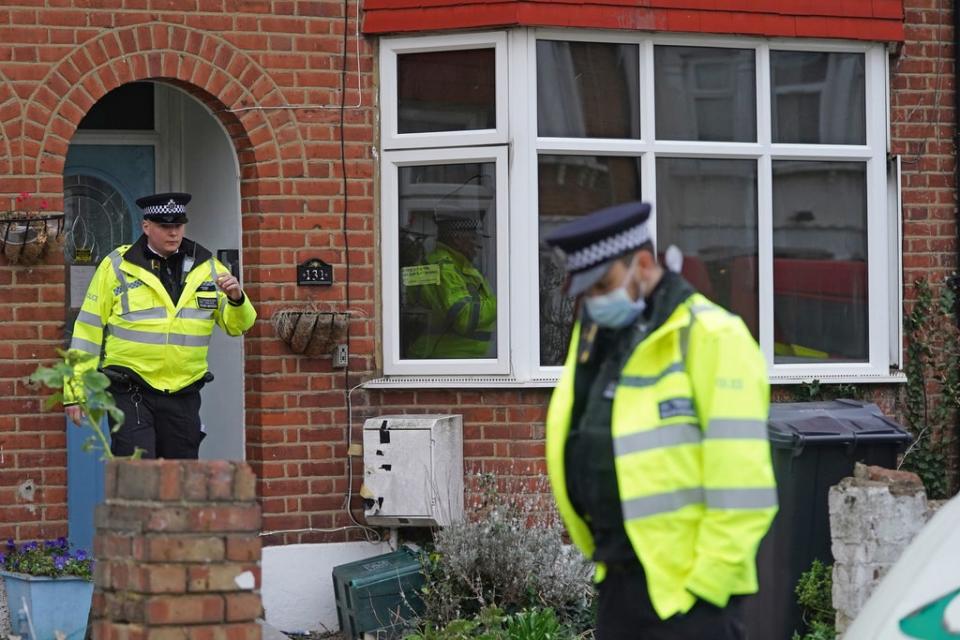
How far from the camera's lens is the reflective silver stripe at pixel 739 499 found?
11.5 ft

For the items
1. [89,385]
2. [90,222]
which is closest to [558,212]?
[90,222]

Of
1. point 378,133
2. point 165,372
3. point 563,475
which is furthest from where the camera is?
point 378,133

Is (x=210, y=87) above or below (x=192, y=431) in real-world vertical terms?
above

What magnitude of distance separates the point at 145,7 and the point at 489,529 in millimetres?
3130

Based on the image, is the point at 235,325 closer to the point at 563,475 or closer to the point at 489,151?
the point at 489,151

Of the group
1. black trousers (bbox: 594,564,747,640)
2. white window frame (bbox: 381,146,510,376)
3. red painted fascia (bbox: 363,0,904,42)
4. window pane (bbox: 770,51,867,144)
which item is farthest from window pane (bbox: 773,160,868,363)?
black trousers (bbox: 594,564,747,640)

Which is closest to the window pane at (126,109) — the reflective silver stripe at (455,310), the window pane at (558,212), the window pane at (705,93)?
the reflective silver stripe at (455,310)

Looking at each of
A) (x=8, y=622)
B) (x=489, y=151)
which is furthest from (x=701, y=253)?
(x=8, y=622)

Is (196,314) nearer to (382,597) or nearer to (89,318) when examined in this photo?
(89,318)

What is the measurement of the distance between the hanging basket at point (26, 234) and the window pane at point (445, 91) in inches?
73.4

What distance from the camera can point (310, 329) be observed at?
24.8 feet

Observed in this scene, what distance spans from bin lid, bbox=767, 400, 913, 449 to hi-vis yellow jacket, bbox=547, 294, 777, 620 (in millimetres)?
2967

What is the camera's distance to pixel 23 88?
737 centimetres

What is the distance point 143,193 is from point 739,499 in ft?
19.1
